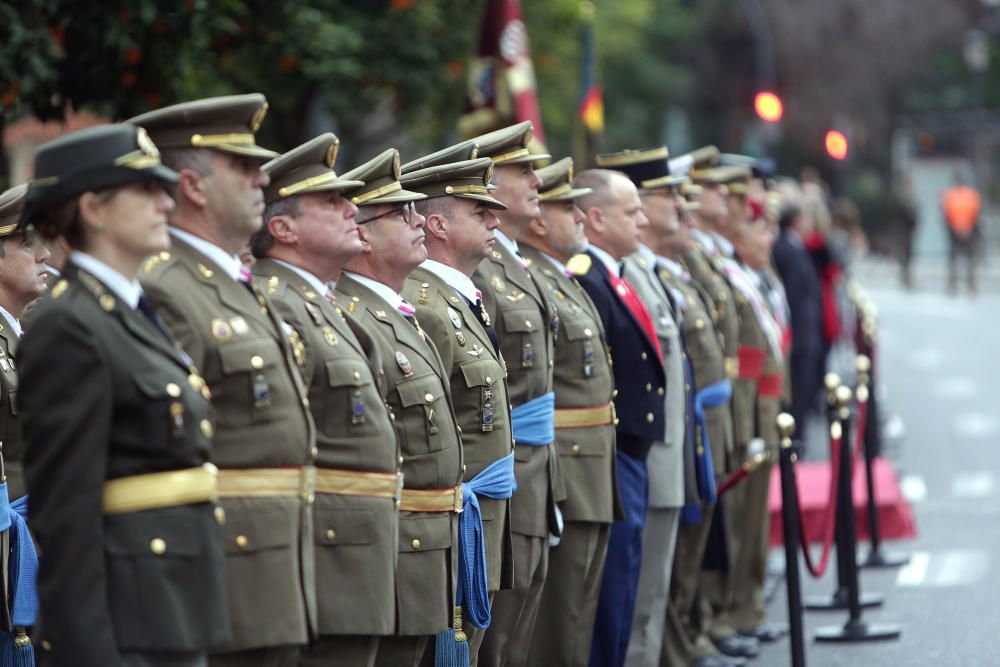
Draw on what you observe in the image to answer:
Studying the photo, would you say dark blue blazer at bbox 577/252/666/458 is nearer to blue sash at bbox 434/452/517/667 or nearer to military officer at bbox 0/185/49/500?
blue sash at bbox 434/452/517/667

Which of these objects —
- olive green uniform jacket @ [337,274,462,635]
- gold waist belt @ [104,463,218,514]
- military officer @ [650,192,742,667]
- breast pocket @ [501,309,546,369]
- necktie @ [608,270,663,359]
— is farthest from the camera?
military officer @ [650,192,742,667]

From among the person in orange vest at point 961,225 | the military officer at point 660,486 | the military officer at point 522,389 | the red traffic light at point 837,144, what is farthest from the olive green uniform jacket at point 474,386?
the person in orange vest at point 961,225

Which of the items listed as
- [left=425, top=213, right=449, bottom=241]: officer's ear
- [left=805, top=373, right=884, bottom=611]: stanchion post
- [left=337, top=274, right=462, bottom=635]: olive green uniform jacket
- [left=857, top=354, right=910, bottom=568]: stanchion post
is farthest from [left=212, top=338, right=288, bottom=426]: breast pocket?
[left=857, top=354, right=910, bottom=568]: stanchion post

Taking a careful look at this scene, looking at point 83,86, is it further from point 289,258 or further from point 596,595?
point 289,258

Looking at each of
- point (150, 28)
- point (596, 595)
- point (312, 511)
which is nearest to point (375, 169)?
point (312, 511)

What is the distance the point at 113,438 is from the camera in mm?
4574

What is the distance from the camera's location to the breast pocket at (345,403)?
18.5 ft

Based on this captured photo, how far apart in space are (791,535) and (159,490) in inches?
187

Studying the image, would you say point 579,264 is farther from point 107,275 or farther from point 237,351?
point 107,275

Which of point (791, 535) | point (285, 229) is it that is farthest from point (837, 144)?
point (285, 229)

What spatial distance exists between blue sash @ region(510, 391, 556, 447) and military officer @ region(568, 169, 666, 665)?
88cm

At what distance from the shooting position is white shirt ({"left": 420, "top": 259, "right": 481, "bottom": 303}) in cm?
696

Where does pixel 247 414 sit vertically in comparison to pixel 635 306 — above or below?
above

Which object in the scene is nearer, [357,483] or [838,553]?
[357,483]
